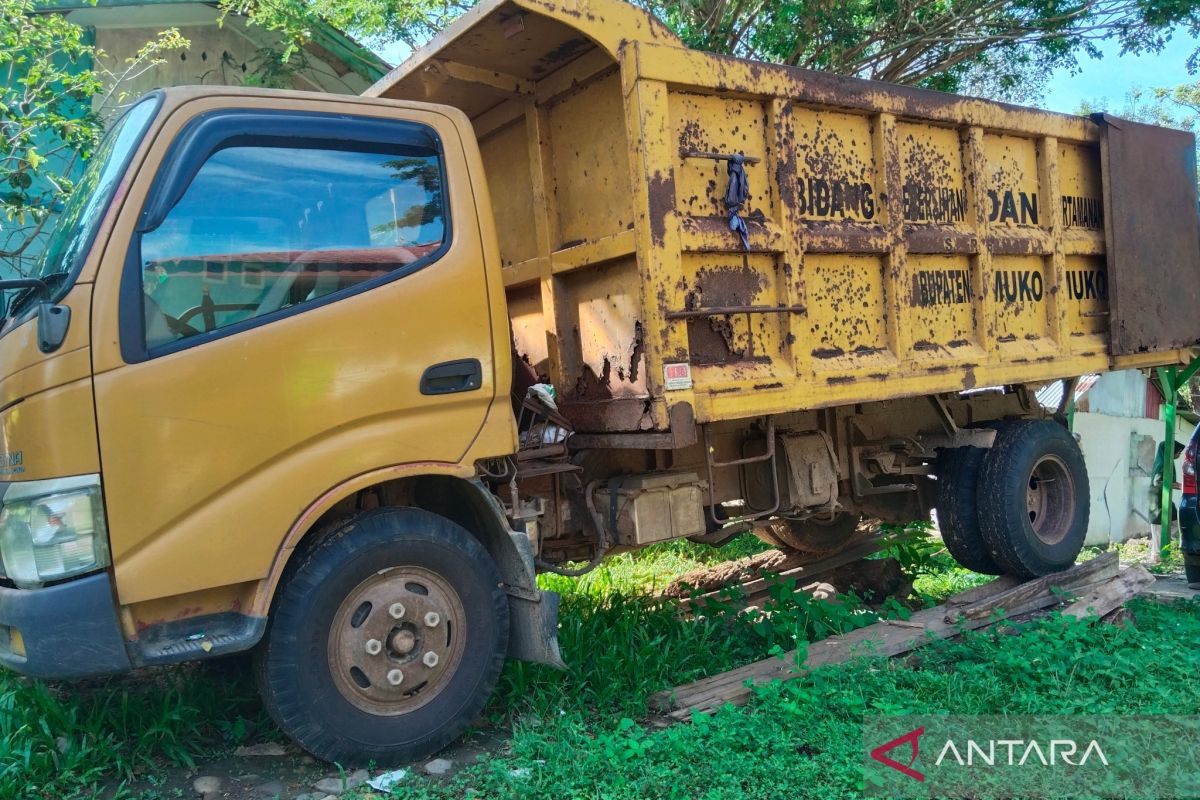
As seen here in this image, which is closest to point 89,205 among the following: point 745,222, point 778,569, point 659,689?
point 745,222

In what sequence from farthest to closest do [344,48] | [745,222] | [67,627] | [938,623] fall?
[344,48], [938,623], [745,222], [67,627]

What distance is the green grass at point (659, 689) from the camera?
321 centimetres

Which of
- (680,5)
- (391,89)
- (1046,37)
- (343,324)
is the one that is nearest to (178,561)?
(343,324)

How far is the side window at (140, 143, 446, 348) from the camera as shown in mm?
3027

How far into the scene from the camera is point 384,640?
332 cm

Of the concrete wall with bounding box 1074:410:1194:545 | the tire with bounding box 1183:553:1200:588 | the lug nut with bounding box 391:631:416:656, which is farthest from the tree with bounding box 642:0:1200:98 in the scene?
the lug nut with bounding box 391:631:416:656

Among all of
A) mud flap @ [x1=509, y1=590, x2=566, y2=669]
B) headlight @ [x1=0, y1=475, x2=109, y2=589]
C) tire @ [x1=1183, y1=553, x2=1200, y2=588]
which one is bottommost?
tire @ [x1=1183, y1=553, x2=1200, y2=588]

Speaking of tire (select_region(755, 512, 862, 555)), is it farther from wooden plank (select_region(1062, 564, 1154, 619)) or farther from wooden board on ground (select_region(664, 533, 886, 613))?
wooden plank (select_region(1062, 564, 1154, 619))

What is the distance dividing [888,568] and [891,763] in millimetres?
3021

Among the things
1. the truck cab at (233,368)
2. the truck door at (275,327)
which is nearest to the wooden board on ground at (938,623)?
the truck cab at (233,368)

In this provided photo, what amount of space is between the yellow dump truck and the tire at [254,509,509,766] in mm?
12

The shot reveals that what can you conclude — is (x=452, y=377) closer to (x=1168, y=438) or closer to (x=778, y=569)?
(x=778, y=569)

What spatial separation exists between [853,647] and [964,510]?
1477mm

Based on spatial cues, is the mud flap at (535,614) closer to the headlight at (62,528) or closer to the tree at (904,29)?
the headlight at (62,528)
